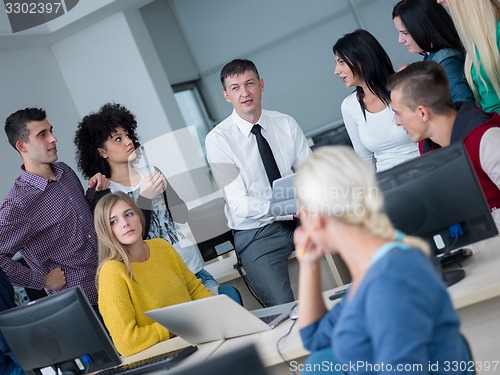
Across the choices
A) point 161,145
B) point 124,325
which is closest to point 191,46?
point 161,145

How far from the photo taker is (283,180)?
138 inches

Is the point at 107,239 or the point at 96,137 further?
the point at 96,137

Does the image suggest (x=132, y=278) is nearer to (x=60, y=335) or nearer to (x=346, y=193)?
(x=60, y=335)

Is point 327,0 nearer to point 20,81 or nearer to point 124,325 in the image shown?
point 20,81

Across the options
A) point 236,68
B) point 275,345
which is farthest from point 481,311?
point 236,68

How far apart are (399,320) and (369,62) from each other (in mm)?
2531

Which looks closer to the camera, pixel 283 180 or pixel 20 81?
pixel 283 180

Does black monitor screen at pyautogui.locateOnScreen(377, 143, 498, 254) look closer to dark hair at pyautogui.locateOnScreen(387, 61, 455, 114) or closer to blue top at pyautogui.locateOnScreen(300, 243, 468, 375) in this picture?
dark hair at pyautogui.locateOnScreen(387, 61, 455, 114)

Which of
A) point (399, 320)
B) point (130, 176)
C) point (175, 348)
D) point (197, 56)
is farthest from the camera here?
point (197, 56)

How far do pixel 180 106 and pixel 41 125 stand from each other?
428 centimetres

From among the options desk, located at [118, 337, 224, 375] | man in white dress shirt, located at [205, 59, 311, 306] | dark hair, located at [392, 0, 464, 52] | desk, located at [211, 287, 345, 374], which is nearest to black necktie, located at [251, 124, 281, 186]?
man in white dress shirt, located at [205, 59, 311, 306]

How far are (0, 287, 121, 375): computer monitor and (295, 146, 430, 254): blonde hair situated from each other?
4.40ft

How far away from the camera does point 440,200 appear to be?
231cm

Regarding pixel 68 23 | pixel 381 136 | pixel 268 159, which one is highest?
pixel 68 23
